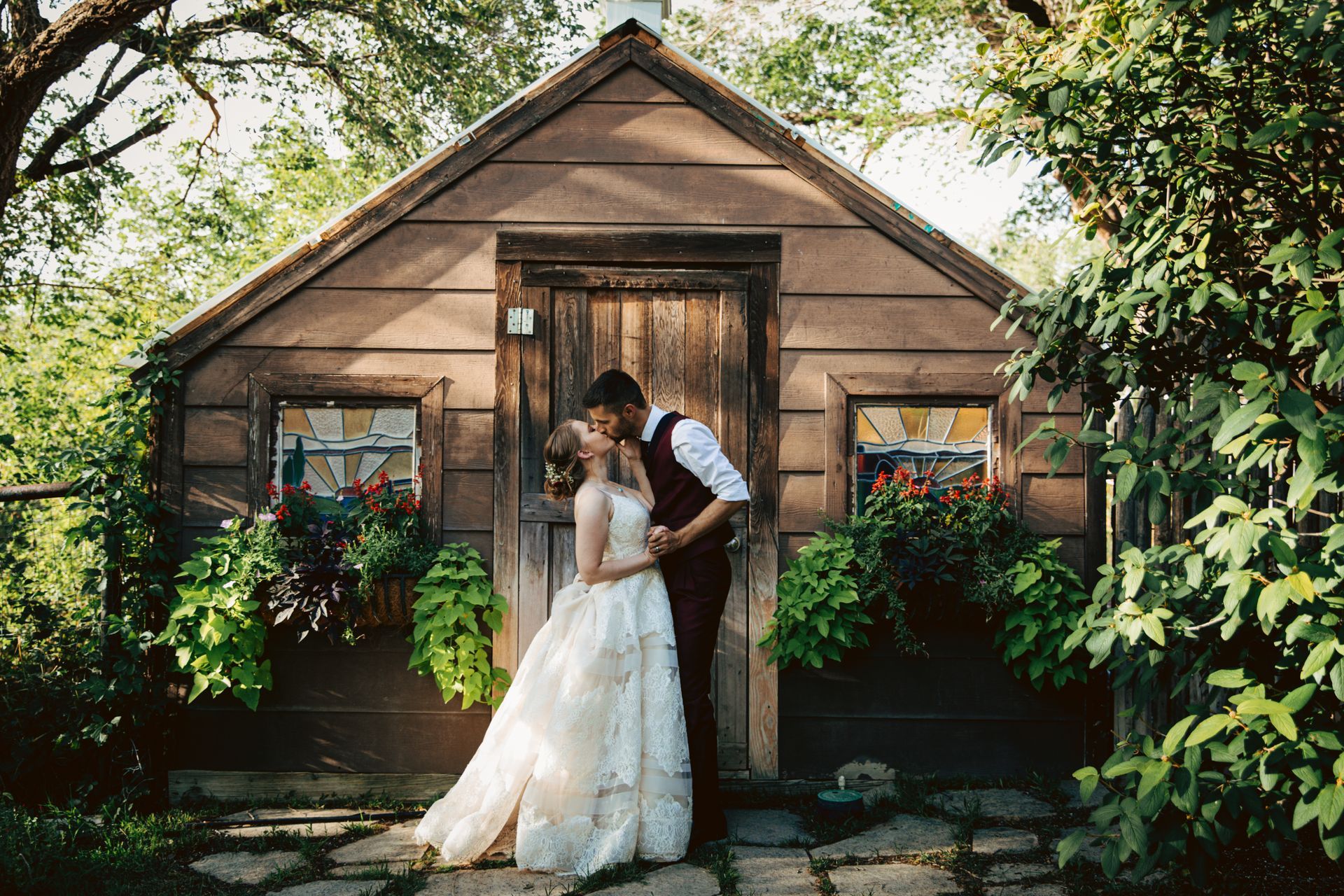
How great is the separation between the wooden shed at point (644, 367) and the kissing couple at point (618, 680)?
0.71 m

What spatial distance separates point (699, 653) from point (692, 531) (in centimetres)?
51

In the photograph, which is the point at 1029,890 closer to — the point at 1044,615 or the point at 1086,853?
the point at 1086,853

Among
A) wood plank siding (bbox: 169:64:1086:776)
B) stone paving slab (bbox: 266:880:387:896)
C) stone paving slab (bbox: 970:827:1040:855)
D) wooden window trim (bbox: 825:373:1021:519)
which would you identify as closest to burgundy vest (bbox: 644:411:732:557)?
wood plank siding (bbox: 169:64:1086:776)

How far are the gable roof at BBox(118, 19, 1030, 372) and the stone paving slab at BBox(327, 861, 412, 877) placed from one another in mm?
→ 2437

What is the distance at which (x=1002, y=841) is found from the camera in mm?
3668

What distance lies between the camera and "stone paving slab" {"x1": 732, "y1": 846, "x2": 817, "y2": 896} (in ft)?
10.6

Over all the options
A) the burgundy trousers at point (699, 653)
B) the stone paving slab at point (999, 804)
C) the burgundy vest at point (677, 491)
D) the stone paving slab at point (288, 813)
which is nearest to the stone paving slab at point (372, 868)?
the stone paving slab at point (288, 813)

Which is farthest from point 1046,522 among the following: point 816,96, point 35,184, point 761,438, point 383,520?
point 816,96

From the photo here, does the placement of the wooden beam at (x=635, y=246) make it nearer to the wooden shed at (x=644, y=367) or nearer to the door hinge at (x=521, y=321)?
the wooden shed at (x=644, y=367)

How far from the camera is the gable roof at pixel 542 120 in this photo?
4.39 metres

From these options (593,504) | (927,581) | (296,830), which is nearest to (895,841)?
(927,581)

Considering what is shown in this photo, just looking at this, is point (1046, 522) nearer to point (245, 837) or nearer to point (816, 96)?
point (245, 837)

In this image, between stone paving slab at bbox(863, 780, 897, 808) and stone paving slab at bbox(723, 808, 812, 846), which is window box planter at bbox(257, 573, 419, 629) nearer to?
stone paving slab at bbox(723, 808, 812, 846)

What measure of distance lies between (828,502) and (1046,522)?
106cm
